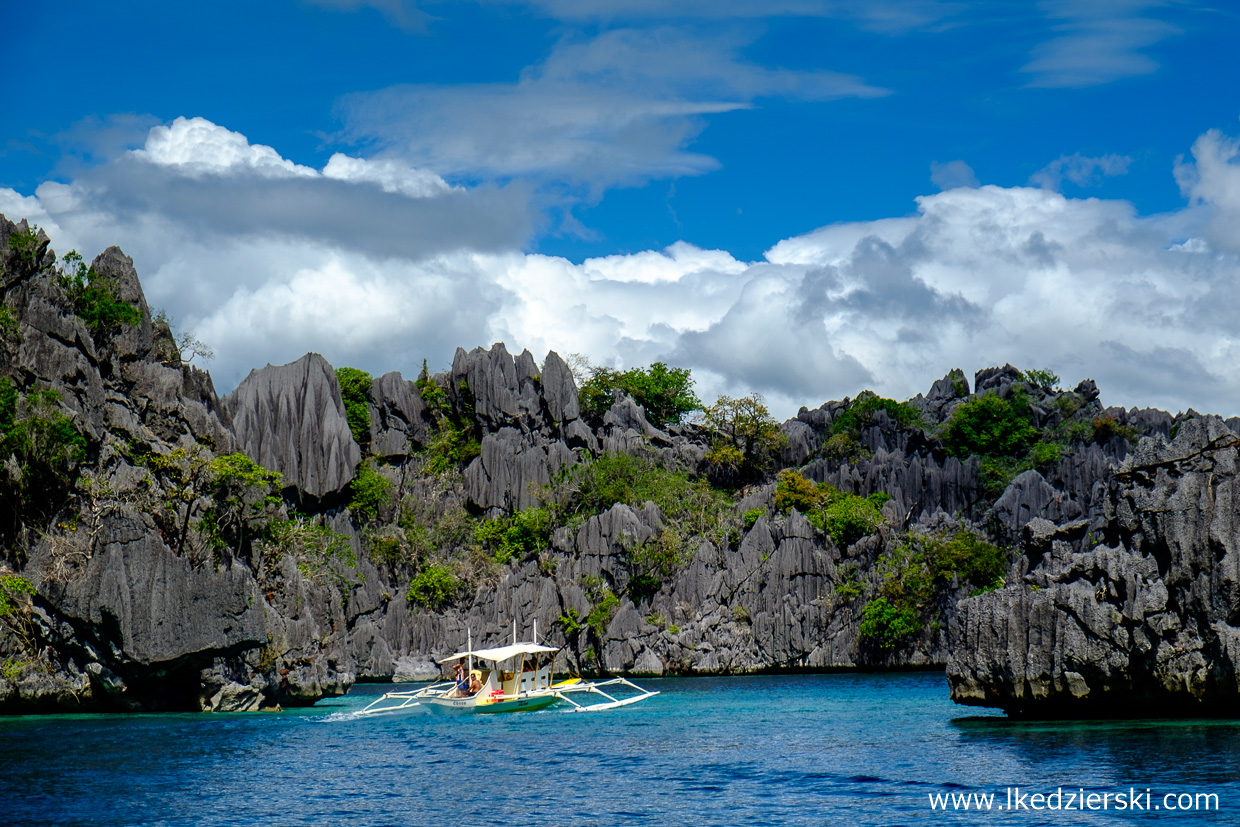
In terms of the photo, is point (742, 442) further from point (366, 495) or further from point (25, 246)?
point (25, 246)

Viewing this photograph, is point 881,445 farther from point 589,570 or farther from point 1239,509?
point 1239,509

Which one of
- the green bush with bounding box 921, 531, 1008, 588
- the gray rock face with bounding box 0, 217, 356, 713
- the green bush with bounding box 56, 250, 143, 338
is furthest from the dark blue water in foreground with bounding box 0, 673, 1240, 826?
the green bush with bounding box 921, 531, 1008, 588

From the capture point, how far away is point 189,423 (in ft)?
187

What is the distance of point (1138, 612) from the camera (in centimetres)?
3297

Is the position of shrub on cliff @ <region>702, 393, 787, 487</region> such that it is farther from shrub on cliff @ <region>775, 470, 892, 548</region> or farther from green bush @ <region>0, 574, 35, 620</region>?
green bush @ <region>0, 574, 35, 620</region>

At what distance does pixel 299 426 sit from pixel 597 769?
66243 millimetres

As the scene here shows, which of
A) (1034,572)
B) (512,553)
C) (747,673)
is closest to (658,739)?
(1034,572)

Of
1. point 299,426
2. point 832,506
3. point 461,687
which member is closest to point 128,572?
point 461,687

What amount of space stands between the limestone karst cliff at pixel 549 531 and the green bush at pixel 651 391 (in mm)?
3289

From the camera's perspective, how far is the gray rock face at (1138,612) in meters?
32.4

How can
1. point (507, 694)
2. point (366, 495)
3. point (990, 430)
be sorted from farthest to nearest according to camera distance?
1. point (990, 430)
2. point (366, 495)
3. point (507, 694)

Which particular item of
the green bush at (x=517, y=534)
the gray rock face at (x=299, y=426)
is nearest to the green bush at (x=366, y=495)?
the gray rock face at (x=299, y=426)

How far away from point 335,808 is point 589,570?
58.1 m

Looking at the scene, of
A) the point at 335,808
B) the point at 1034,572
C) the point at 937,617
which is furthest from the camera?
the point at 937,617
